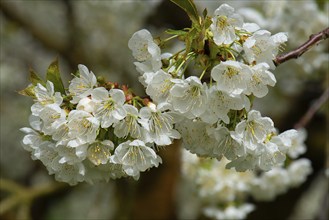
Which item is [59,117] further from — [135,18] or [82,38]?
[135,18]

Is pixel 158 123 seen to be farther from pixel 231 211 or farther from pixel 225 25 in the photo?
pixel 231 211

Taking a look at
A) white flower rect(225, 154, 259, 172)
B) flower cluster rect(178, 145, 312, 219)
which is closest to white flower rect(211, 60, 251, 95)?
white flower rect(225, 154, 259, 172)

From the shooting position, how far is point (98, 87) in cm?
146

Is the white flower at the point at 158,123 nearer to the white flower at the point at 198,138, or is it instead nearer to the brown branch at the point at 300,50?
the white flower at the point at 198,138

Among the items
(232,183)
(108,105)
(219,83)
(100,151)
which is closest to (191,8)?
(219,83)

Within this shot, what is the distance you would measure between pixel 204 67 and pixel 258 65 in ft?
0.42

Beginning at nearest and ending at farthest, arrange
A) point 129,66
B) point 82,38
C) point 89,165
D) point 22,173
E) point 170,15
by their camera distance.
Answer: point 89,165, point 170,15, point 82,38, point 129,66, point 22,173

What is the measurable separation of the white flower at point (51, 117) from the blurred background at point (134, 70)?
2.01 metres

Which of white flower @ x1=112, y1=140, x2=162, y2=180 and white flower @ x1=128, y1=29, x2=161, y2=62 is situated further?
white flower @ x1=128, y1=29, x2=161, y2=62

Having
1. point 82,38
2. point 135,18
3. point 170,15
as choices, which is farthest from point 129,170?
point 135,18

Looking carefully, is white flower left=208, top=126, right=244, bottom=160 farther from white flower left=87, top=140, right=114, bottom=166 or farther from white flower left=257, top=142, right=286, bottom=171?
white flower left=87, top=140, right=114, bottom=166

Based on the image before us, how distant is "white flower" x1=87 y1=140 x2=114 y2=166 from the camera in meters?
1.42

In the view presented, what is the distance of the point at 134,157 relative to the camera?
142 centimetres

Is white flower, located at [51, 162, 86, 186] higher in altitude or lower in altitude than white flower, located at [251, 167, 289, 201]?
higher
